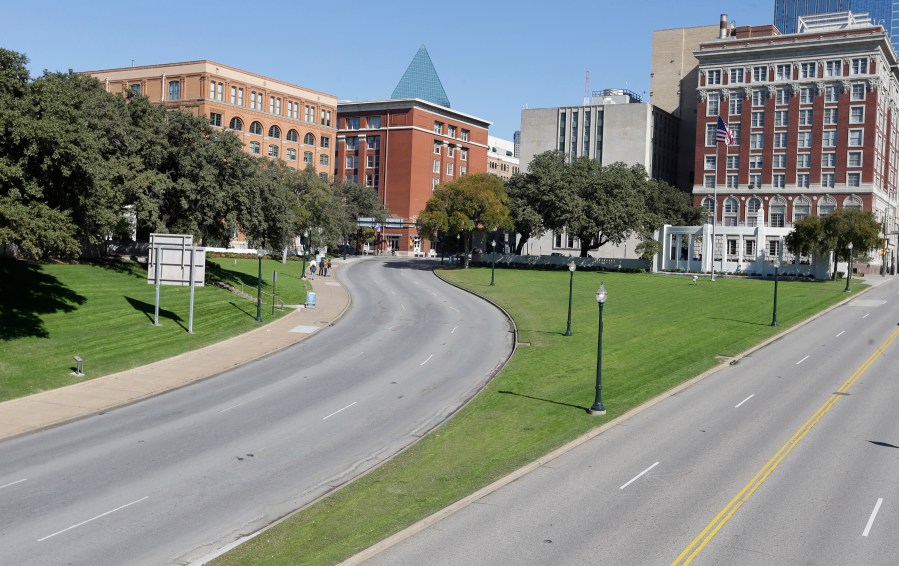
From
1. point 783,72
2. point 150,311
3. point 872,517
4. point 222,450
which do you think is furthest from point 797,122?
point 222,450

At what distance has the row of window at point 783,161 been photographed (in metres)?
107

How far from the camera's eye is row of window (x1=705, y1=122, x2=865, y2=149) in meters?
107

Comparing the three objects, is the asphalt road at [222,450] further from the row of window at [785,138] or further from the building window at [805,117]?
the building window at [805,117]

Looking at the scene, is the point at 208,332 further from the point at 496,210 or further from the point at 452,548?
the point at 496,210

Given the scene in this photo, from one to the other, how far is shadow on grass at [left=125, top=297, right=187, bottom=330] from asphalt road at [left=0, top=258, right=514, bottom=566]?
7.42 meters

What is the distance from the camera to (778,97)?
11244 centimetres

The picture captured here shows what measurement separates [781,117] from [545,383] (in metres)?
94.2

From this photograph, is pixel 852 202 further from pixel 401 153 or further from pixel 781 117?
pixel 401 153

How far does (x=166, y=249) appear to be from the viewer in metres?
42.6

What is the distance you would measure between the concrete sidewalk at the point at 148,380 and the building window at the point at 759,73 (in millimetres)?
86542

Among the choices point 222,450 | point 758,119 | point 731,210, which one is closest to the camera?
point 222,450

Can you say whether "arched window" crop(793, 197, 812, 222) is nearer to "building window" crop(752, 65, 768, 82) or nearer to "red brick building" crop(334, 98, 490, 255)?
"building window" crop(752, 65, 768, 82)

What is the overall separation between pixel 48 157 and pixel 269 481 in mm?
20635

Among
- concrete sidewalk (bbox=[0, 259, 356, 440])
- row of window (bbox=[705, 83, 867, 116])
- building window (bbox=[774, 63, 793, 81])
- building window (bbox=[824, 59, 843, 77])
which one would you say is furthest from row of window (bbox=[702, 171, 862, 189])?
concrete sidewalk (bbox=[0, 259, 356, 440])
